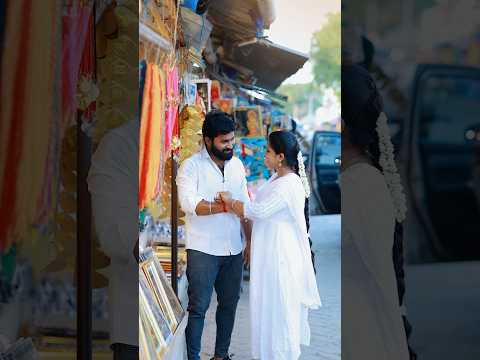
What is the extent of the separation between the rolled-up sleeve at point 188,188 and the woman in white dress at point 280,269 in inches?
7.4

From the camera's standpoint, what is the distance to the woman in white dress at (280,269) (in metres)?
3.37

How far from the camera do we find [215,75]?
21.4 feet

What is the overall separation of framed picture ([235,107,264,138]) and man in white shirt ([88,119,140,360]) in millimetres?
4764

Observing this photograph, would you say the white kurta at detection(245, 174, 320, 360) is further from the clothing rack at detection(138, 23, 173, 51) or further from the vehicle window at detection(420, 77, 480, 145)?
the vehicle window at detection(420, 77, 480, 145)

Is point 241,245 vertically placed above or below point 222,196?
below

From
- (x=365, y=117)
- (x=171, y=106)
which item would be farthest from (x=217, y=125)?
(x=365, y=117)

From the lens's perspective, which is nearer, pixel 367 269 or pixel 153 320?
pixel 367 269

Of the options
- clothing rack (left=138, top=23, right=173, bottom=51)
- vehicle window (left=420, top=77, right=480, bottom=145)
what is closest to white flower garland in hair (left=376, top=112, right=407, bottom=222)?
vehicle window (left=420, top=77, right=480, bottom=145)

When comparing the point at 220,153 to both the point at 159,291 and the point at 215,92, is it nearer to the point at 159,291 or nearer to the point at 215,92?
the point at 159,291

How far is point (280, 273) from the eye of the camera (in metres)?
3.38

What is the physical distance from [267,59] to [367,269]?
6.92 m

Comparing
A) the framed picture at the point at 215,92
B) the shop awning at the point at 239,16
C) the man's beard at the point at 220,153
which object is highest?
the shop awning at the point at 239,16

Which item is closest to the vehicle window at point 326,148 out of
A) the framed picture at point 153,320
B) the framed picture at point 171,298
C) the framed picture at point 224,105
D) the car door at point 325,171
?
the car door at point 325,171

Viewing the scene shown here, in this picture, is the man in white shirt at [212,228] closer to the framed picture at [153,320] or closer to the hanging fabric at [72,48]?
the framed picture at [153,320]
